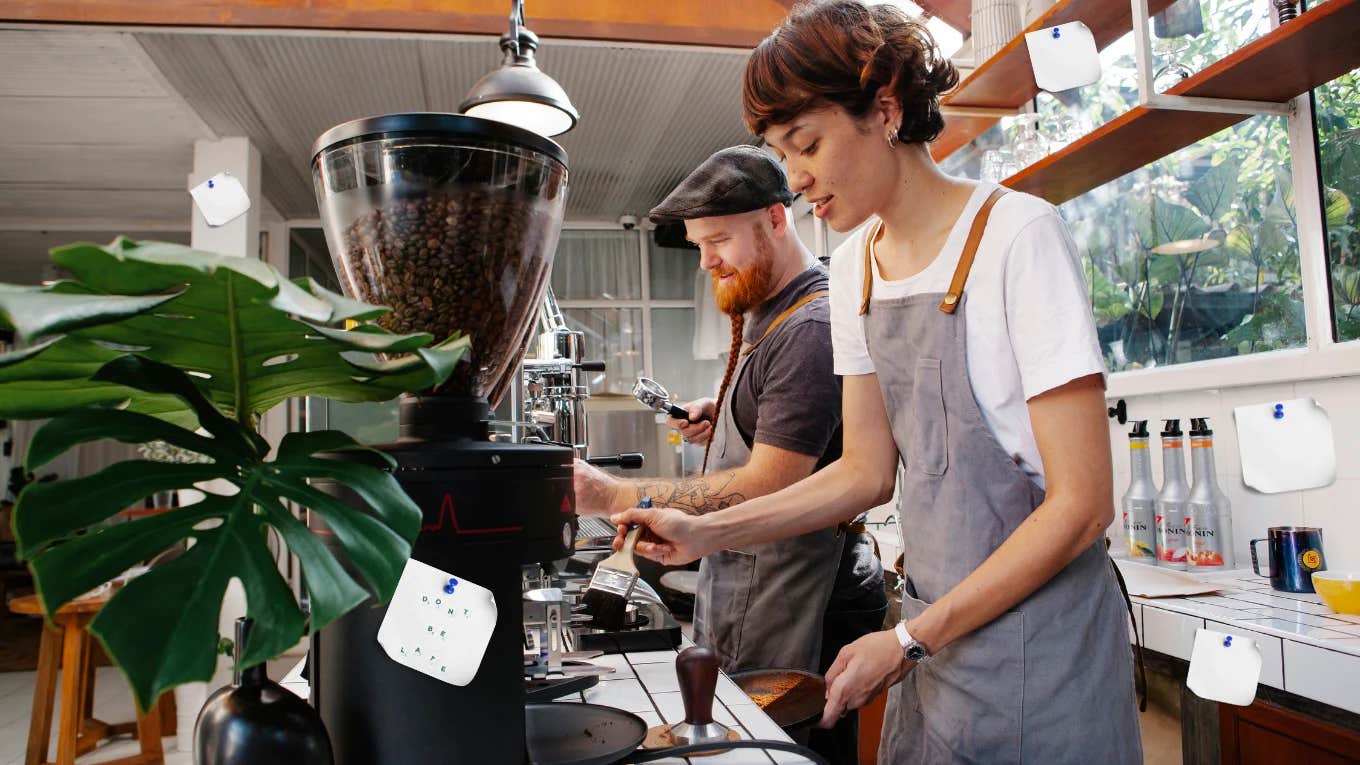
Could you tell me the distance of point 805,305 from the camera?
175cm

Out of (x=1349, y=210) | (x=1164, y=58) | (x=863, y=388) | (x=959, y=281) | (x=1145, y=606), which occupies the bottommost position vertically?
(x=1145, y=606)

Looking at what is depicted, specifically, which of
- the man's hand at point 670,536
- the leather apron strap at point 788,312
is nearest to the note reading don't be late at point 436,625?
the man's hand at point 670,536

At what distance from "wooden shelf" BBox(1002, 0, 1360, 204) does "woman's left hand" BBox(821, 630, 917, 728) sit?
1.45 m

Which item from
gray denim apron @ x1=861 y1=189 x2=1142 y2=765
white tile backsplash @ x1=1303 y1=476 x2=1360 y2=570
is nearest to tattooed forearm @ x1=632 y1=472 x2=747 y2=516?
gray denim apron @ x1=861 y1=189 x2=1142 y2=765

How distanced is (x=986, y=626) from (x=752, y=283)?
995 mm

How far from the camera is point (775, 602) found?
166 centimetres

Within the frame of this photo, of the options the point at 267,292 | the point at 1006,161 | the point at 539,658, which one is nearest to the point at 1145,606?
the point at 539,658

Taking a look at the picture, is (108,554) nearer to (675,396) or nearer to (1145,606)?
(1145,606)

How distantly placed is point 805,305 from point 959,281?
65cm

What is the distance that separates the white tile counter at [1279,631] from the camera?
4.29ft

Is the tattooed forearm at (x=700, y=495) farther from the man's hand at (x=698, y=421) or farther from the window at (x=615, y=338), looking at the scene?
the window at (x=615, y=338)

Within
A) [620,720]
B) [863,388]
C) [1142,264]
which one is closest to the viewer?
[620,720]

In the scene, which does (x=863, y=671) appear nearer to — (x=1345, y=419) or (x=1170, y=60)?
(x=1345, y=419)

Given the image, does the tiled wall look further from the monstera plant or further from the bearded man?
the monstera plant
